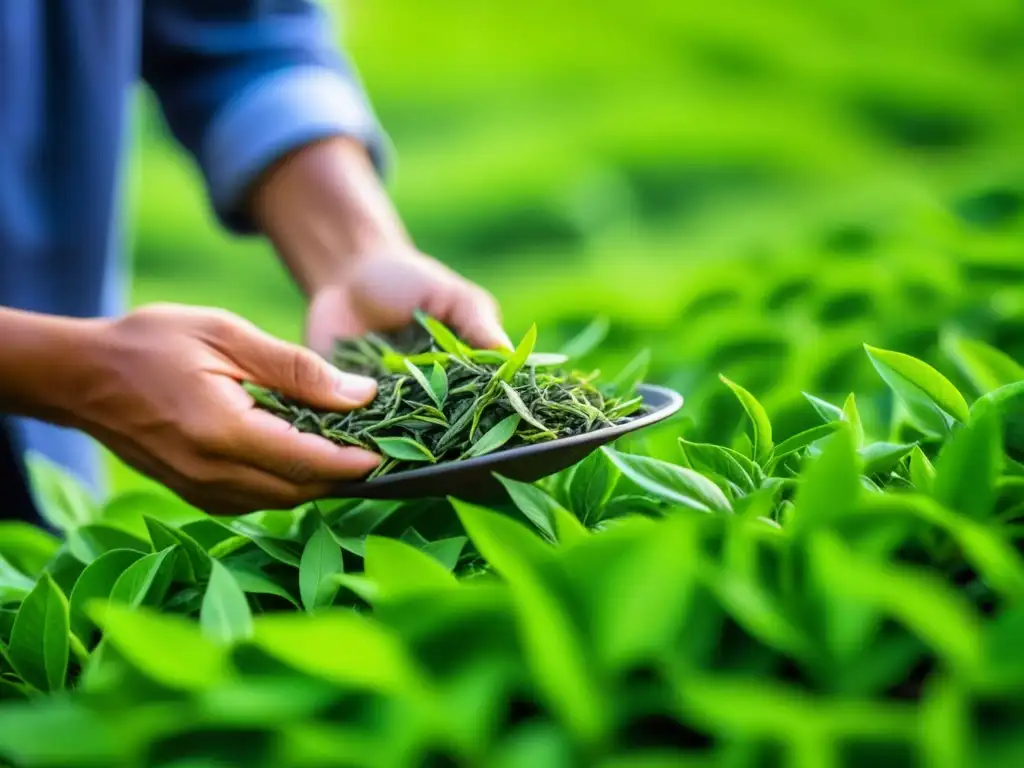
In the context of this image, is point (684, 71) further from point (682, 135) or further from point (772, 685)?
point (772, 685)

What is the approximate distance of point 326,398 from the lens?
2.33 feet

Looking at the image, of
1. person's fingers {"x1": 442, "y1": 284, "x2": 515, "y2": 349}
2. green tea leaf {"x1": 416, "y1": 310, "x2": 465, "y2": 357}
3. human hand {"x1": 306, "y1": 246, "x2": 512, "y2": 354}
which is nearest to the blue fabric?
human hand {"x1": 306, "y1": 246, "x2": 512, "y2": 354}

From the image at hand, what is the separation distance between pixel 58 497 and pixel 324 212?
456 millimetres

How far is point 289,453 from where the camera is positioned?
0.66 meters

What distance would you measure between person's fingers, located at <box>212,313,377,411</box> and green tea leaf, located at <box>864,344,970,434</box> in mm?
346

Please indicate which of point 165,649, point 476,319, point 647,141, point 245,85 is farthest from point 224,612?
point 647,141

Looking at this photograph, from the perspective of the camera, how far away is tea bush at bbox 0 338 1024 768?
1.25 feet

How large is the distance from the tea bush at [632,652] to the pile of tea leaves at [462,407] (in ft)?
0.38

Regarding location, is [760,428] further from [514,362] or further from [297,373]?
[297,373]

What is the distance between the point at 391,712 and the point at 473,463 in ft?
0.73

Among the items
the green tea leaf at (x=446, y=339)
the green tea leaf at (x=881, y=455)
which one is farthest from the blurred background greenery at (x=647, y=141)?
the green tea leaf at (x=881, y=455)

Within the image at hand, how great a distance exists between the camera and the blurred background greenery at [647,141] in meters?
2.56

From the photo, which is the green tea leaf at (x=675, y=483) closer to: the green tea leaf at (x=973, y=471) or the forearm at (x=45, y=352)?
the green tea leaf at (x=973, y=471)

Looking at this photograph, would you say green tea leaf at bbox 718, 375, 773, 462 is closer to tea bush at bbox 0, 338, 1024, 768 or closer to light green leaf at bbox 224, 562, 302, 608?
tea bush at bbox 0, 338, 1024, 768
